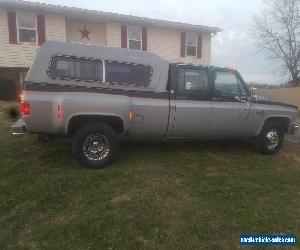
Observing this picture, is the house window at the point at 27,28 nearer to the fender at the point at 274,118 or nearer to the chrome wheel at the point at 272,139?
the fender at the point at 274,118

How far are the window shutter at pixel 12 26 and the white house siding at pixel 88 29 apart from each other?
9.09 ft

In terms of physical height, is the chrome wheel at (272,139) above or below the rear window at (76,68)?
below

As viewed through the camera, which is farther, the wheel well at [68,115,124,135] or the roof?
the roof

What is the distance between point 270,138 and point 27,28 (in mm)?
13322

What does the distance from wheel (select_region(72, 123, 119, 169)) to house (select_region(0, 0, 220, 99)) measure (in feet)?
34.5

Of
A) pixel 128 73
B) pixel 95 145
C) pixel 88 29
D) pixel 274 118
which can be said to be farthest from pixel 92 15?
pixel 95 145

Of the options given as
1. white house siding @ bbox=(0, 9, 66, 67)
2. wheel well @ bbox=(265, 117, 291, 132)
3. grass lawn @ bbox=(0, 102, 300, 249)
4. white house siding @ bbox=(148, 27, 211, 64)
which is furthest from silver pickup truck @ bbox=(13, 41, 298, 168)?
white house siding @ bbox=(148, 27, 211, 64)

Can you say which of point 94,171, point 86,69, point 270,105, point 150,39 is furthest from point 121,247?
point 150,39

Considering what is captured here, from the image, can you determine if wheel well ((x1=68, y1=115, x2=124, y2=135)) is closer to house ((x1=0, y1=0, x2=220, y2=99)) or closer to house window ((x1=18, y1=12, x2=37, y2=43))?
house ((x1=0, y1=0, x2=220, y2=99))

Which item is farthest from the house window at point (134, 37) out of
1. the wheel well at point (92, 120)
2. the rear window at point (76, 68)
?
the wheel well at point (92, 120)

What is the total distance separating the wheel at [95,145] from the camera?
19.5 feet

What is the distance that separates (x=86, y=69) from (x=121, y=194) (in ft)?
7.87

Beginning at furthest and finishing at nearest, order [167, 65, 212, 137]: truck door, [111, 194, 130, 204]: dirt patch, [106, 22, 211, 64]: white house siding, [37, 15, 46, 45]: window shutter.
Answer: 1. [106, 22, 211, 64]: white house siding
2. [37, 15, 46, 45]: window shutter
3. [167, 65, 212, 137]: truck door
4. [111, 194, 130, 204]: dirt patch

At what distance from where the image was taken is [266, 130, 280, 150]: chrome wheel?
25.5ft
